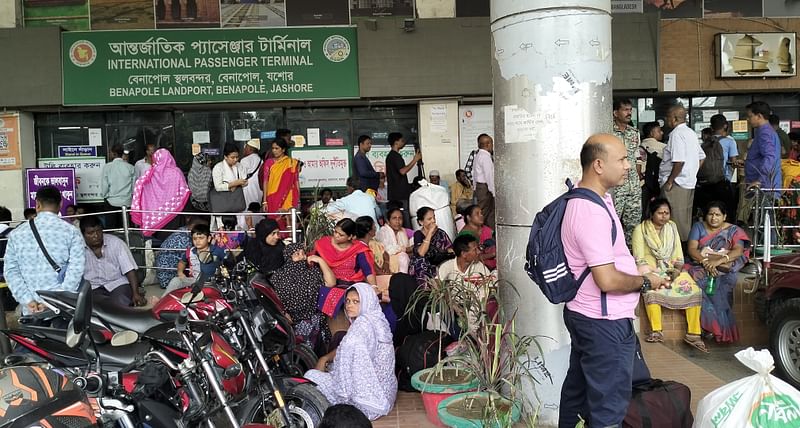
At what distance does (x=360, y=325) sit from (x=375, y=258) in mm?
2130

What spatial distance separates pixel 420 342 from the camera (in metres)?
5.64

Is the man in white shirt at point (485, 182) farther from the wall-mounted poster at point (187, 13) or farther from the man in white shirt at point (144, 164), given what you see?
the wall-mounted poster at point (187, 13)

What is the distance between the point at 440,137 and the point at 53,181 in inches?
237

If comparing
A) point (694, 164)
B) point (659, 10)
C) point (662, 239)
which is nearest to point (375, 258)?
point (662, 239)

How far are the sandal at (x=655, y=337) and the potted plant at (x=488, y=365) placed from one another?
2445 millimetres

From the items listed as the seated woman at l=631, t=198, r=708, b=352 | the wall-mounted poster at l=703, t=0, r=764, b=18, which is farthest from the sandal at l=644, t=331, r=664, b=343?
the wall-mounted poster at l=703, t=0, r=764, b=18

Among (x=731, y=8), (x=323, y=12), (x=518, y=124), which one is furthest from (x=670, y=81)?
A: (x=518, y=124)

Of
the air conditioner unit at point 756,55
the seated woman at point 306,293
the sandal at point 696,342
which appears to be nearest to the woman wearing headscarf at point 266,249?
the seated woman at point 306,293

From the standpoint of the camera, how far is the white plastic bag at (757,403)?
11.2 ft

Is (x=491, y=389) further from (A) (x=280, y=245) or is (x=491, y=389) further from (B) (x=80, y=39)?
(B) (x=80, y=39)

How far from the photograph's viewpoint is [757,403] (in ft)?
11.3

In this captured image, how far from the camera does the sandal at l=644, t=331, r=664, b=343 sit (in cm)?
685

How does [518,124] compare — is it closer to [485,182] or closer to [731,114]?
[485,182]

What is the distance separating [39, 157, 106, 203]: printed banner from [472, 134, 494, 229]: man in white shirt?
5.96 m
